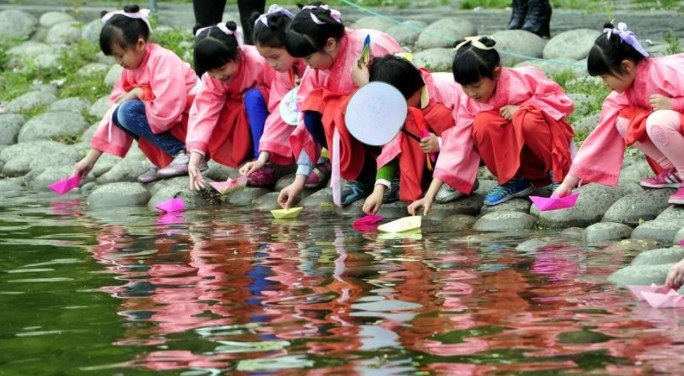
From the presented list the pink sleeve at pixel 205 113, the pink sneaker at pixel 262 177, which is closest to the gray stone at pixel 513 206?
the pink sneaker at pixel 262 177

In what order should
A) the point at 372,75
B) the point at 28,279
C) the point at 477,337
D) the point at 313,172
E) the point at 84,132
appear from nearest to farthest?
the point at 477,337
the point at 28,279
the point at 372,75
the point at 313,172
the point at 84,132

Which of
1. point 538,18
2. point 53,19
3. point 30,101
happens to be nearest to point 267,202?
point 538,18

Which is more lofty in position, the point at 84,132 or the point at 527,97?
the point at 527,97

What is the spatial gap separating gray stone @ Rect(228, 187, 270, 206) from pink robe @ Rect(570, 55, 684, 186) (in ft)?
8.15

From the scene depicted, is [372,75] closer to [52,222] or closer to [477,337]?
→ [52,222]

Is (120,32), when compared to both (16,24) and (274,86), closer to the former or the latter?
(274,86)

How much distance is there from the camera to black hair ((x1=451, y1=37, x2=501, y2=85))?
7.04 m

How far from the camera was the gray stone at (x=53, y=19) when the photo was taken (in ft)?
48.8

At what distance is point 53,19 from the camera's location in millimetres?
14969

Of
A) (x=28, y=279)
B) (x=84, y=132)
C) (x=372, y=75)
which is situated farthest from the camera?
(x=84, y=132)

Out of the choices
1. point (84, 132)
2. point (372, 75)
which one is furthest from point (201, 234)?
point (84, 132)

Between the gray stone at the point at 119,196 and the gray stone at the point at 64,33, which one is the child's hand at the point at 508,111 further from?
the gray stone at the point at 64,33

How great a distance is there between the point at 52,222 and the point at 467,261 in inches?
120

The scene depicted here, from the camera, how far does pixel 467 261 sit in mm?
5953
